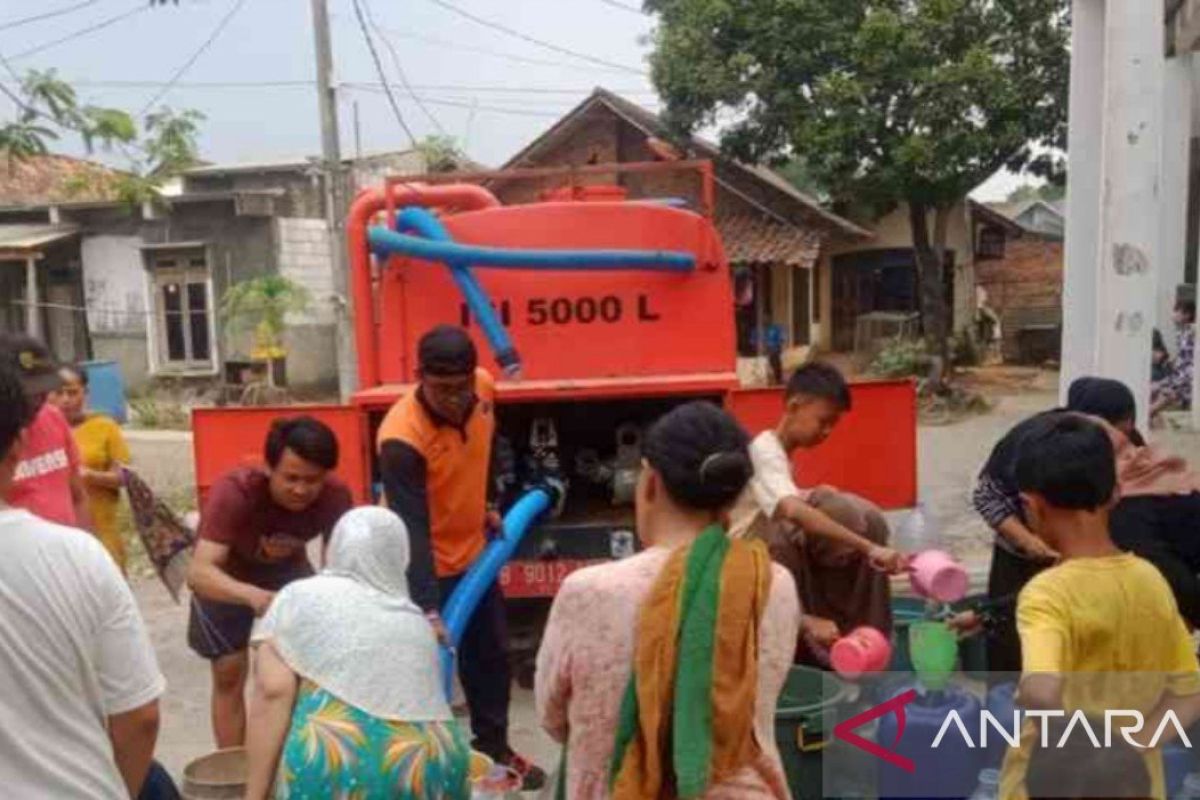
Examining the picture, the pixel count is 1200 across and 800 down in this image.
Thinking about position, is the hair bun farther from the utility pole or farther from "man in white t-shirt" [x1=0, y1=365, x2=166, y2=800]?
the utility pole

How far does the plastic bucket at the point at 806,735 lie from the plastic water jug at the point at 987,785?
783mm

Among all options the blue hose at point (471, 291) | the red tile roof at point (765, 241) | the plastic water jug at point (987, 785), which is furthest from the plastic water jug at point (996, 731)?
the red tile roof at point (765, 241)

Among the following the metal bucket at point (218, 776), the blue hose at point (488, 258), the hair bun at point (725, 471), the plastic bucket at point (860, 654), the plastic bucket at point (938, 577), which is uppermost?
the blue hose at point (488, 258)

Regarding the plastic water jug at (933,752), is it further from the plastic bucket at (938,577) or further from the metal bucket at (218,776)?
the metal bucket at (218,776)

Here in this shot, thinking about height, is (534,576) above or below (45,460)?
below

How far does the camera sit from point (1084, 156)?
7.25 metres

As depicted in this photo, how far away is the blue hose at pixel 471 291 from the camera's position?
5.15 m

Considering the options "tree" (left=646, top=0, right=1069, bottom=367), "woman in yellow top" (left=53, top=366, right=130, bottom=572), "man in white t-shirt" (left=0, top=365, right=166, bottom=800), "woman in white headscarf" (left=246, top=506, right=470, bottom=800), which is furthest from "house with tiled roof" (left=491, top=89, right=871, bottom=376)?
"man in white t-shirt" (left=0, top=365, right=166, bottom=800)

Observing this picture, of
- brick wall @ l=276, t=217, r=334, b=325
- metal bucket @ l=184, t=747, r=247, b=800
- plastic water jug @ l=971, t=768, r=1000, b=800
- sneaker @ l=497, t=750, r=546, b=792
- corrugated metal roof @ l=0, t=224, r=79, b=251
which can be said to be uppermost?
corrugated metal roof @ l=0, t=224, r=79, b=251

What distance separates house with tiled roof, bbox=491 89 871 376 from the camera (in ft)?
68.9

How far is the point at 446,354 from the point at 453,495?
503 millimetres

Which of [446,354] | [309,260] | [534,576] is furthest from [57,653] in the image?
[309,260]

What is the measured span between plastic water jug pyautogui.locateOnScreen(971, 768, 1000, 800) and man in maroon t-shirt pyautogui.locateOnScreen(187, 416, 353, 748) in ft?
6.25

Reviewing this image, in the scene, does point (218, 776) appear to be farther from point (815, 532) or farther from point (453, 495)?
point (815, 532)
